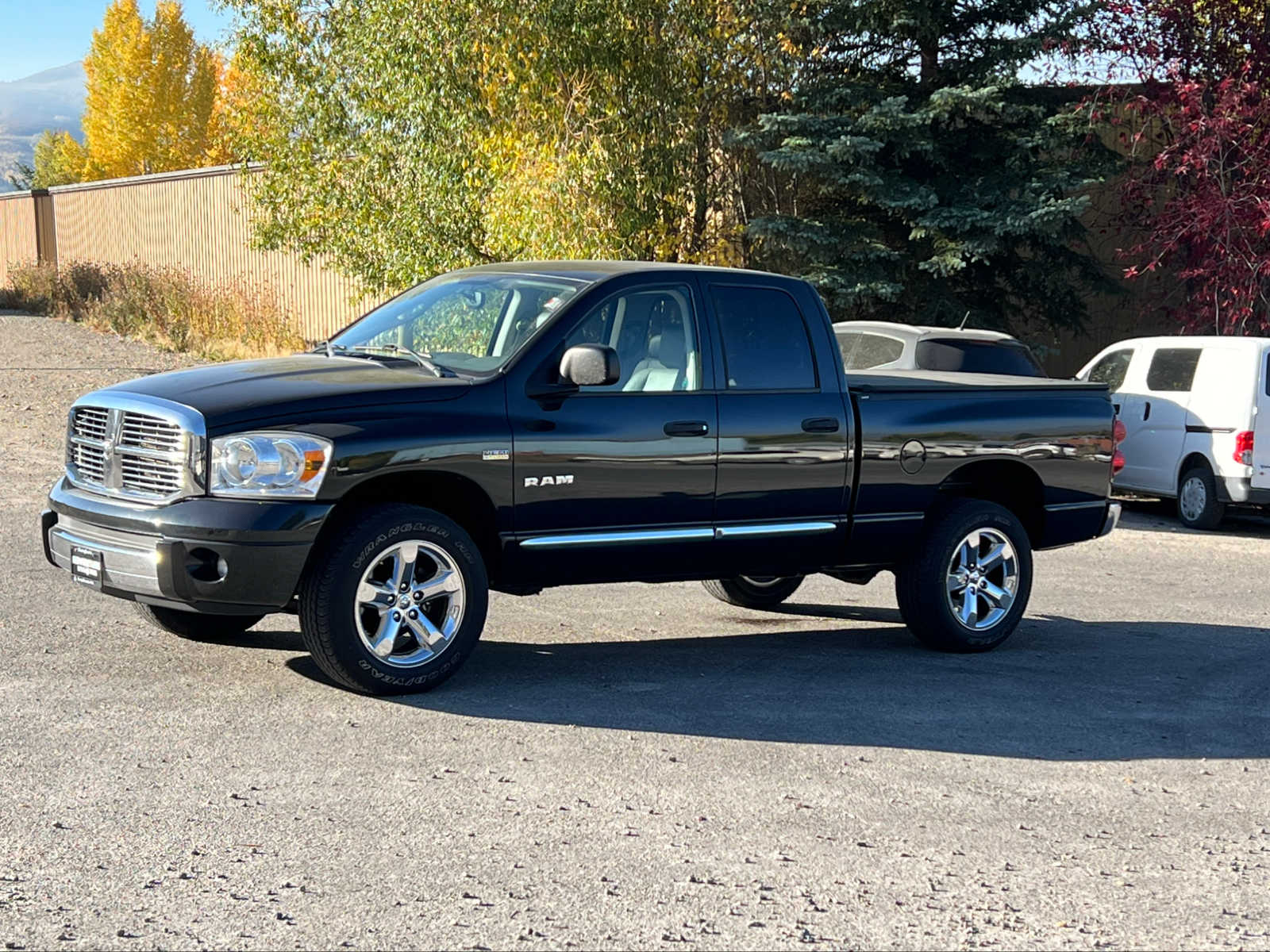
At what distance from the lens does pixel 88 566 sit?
7016mm

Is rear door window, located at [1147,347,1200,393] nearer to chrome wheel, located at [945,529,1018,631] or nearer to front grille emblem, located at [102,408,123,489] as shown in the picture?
chrome wheel, located at [945,529,1018,631]

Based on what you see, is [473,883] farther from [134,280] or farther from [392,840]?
[134,280]

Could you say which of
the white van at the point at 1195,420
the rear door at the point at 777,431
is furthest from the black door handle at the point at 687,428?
the white van at the point at 1195,420

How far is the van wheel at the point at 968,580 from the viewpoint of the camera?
852cm

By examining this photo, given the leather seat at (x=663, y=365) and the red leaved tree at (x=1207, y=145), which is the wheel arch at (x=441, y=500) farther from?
the red leaved tree at (x=1207, y=145)

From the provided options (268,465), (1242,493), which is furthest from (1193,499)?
(268,465)

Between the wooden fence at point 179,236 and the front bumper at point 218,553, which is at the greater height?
the wooden fence at point 179,236

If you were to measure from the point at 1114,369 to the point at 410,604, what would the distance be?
36.5 feet

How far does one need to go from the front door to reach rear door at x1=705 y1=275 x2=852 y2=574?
0.44 ft

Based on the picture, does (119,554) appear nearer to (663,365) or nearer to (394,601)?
(394,601)

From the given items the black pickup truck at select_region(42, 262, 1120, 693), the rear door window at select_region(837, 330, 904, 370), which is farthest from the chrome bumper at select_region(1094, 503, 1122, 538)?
the rear door window at select_region(837, 330, 904, 370)

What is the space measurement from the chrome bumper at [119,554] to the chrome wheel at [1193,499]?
35.2ft

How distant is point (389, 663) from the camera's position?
22.7 ft

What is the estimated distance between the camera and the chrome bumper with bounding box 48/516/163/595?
22.0 ft
